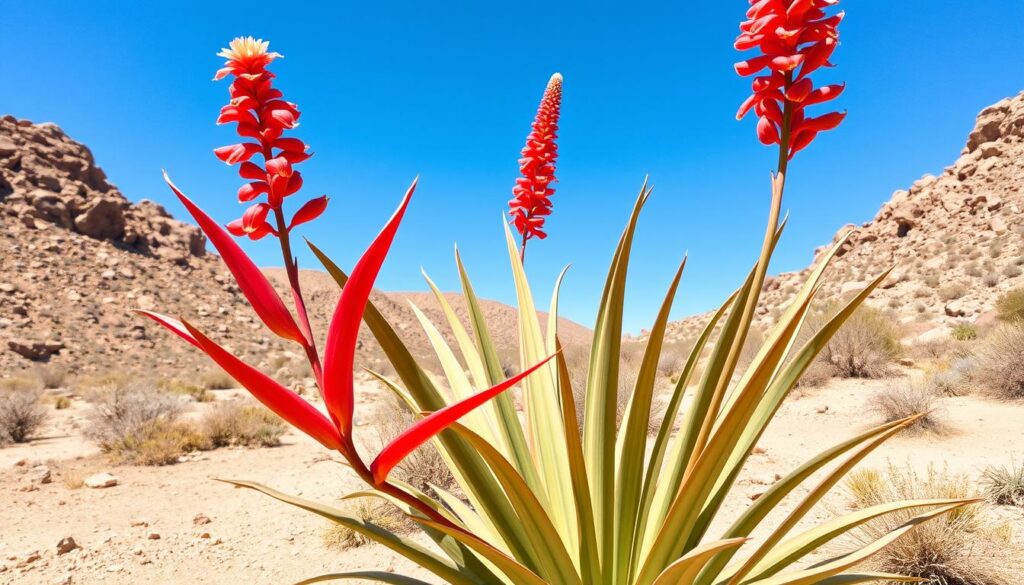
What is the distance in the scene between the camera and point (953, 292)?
19.1 meters

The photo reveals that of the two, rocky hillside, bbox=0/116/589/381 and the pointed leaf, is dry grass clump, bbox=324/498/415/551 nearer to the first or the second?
the pointed leaf

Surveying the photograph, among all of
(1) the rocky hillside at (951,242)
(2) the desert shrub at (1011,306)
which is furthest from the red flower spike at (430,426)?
(1) the rocky hillside at (951,242)

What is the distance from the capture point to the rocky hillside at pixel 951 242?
18.3m

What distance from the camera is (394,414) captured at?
693 cm

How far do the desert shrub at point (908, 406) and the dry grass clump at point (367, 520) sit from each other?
574cm

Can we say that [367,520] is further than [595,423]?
Yes

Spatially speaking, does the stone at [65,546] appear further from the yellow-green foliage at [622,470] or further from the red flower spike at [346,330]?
the red flower spike at [346,330]

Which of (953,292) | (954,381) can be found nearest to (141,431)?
(954,381)

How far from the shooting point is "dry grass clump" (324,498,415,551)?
397 cm

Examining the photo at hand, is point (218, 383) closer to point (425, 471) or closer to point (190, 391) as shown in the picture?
point (190, 391)

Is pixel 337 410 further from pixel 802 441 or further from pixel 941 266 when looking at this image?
pixel 941 266

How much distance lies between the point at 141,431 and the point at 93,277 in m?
23.1

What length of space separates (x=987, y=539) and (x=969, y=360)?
7026 millimetres

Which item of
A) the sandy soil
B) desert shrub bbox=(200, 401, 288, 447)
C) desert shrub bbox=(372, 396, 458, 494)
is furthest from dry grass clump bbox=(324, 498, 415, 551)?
desert shrub bbox=(200, 401, 288, 447)
